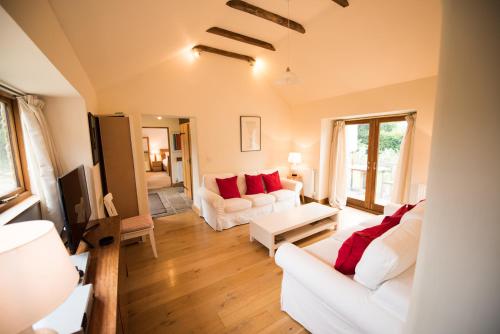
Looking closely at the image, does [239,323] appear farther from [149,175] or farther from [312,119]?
[149,175]

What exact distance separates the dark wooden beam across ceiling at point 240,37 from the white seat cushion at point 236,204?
2663 mm

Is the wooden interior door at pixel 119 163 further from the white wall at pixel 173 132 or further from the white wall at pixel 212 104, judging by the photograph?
the white wall at pixel 173 132

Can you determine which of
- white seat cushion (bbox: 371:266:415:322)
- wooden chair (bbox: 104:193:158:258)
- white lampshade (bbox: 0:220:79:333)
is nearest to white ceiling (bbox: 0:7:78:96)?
white lampshade (bbox: 0:220:79:333)

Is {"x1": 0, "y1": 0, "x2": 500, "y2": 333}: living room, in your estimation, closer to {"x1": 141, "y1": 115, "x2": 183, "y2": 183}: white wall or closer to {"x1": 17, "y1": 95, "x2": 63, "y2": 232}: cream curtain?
{"x1": 17, "y1": 95, "x2": 63, "y2": 232}: cream curtain

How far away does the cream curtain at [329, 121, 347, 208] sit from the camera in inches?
172

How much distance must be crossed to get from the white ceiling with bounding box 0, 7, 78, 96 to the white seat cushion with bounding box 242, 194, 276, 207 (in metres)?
2.81

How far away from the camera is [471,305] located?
0.57 m

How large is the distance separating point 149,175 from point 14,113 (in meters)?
4.63

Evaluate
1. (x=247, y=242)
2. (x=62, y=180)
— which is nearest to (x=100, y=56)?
(x=62, y=180)

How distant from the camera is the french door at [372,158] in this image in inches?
146

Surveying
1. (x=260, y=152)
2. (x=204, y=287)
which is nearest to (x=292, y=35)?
(x=260, y=152)

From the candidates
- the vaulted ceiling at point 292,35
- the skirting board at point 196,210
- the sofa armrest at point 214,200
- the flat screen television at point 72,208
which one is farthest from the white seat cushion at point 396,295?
the skirting board at point 196,210

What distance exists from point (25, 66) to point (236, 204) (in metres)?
2.79

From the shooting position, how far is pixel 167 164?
6.62 m
